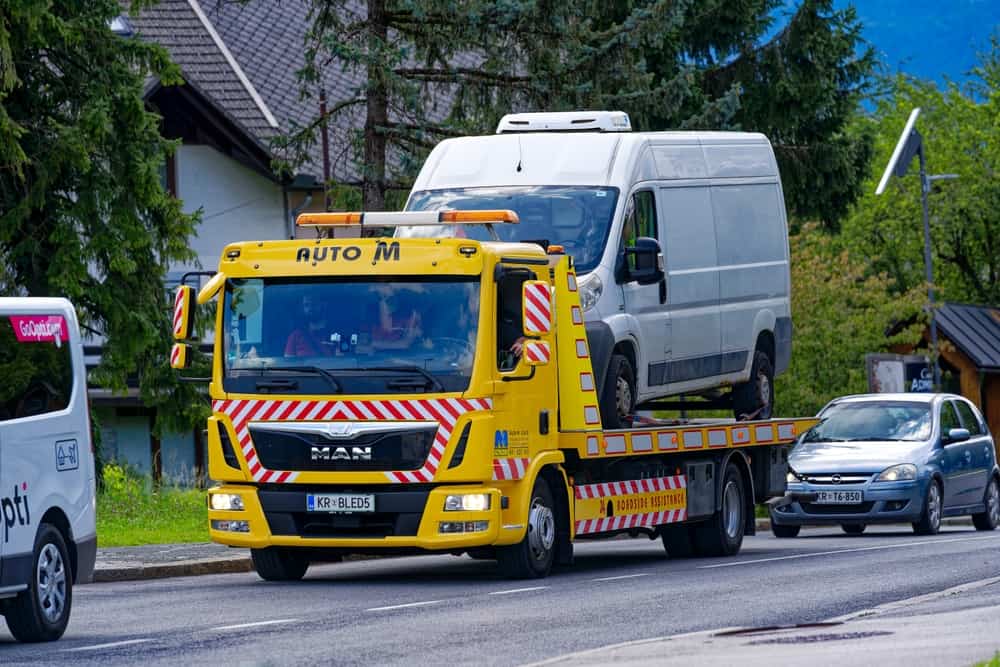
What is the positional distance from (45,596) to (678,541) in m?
9.48

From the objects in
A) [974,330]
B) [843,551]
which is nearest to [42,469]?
[843,551]

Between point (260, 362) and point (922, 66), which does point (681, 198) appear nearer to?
point (260, 362)

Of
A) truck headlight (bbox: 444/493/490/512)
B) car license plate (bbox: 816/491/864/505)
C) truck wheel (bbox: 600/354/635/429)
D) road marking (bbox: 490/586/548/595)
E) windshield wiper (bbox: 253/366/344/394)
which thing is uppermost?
windshield wiper (bbox: 253/366/344/394)

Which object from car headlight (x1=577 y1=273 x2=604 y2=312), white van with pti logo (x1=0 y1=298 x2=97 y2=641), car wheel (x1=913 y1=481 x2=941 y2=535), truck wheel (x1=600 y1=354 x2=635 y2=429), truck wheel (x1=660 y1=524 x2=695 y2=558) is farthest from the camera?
car wheel (x1=913 y1=481 x2=941 y2=535)

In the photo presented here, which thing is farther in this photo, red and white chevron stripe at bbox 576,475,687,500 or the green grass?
the green grass

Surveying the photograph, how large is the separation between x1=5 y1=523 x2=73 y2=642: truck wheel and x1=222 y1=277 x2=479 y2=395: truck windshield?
3.61 m

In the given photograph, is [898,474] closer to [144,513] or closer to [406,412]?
[144,513]

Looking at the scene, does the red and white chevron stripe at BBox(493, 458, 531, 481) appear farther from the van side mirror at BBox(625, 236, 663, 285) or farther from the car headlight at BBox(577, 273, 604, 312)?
the van side mirror at BBox(625, 236, 663, 285)

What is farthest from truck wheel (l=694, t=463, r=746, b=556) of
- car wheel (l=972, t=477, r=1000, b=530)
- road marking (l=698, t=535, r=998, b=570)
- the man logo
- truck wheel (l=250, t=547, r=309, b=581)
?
car wheel (l=972, t=477, r=1000, b=530)

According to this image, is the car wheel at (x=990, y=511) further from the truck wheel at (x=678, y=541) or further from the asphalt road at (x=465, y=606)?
the truck wheel at (x=678, y=541)

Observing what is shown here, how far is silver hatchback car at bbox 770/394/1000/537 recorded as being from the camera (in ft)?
85.8

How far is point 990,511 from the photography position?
1152 inches

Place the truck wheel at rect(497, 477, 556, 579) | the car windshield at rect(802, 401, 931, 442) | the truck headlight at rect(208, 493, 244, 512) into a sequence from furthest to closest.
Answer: the car windshield at rect(802, 401, 931, 442) → the truck wheel at rect(497, 477, 556, 579) → the truck headlight at rect(208, 493, 244, 512)

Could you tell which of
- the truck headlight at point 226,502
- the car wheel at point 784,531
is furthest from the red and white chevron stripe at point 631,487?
the car wheel at point 784,531
